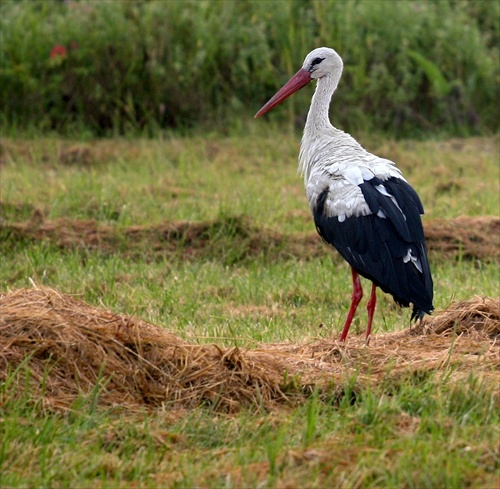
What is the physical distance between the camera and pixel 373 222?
572 cm

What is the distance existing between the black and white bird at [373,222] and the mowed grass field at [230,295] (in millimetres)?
442

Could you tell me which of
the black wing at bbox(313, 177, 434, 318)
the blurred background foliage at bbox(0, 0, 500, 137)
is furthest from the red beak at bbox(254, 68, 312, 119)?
the blurred background foliage at bbox(0, 0, 500, 137)

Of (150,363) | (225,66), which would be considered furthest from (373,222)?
(225,66)

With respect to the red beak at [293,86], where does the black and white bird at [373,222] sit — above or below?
below

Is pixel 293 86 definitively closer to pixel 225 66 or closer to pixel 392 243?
pixel 392 243

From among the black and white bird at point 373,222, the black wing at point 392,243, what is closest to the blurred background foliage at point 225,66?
the black and white bird at point 373,222

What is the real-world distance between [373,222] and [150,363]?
162 cm

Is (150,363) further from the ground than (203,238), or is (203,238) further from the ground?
(150,363)

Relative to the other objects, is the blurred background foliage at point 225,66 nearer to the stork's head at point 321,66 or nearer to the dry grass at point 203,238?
the dry grass at point 203,238

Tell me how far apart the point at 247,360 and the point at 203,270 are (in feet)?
A: 10.1

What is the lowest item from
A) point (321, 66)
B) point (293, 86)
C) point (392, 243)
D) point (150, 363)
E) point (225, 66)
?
point (225, 66)

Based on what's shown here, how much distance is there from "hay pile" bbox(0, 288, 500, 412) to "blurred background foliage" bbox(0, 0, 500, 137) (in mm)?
7305

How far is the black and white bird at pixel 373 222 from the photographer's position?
559 cm

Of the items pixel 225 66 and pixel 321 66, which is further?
pixel 225 66
